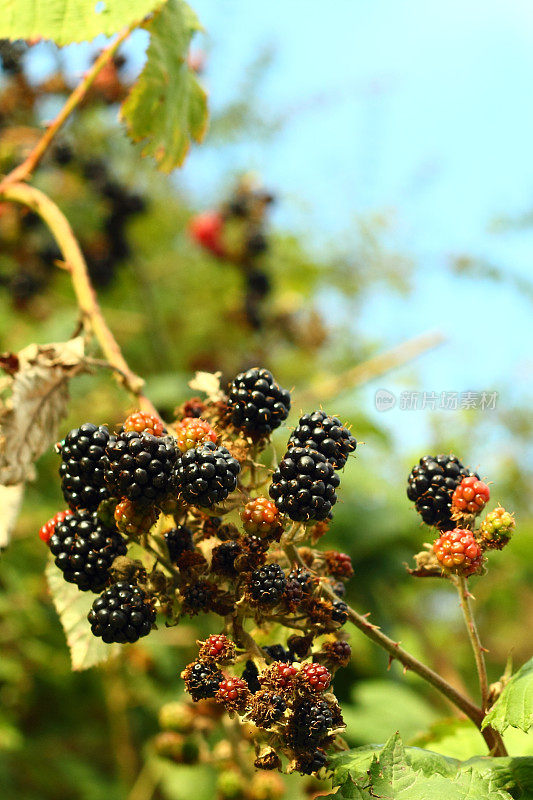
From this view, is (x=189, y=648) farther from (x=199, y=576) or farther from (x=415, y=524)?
(x=199, y=576)

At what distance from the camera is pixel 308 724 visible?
92 cm

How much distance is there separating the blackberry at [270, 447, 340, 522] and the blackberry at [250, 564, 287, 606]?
9cm

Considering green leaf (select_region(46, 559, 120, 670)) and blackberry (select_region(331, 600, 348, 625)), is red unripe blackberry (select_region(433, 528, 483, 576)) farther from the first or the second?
green leaf (select_region(46, 559, 120, 670))

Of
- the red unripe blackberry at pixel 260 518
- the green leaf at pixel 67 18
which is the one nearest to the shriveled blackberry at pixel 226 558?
the red unripe blackberry at pixel 260 518

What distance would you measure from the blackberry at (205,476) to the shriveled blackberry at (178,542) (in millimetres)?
102

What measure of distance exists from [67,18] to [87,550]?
1.05 metres

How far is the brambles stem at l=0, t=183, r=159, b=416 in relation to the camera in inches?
52.6

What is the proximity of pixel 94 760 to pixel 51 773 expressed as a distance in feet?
1.05

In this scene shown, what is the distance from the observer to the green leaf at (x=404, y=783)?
36.9 inches

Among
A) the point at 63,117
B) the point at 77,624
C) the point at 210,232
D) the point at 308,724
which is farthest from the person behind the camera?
the point at 210,232

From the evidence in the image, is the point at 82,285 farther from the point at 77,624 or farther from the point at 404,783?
the point at 404,783

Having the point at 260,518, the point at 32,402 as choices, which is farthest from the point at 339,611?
the point at 32,402

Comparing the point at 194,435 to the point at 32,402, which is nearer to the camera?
the point at 194,435

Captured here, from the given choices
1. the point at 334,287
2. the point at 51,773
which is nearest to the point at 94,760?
the point at 51,773
